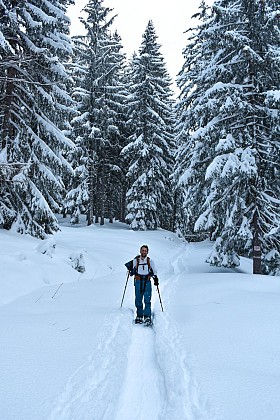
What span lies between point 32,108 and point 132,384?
11950 millimetres

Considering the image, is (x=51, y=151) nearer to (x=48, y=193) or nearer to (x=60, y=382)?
(x=48, y=193)

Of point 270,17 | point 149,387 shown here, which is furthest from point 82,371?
point 270,17

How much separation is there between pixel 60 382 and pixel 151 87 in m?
27.2

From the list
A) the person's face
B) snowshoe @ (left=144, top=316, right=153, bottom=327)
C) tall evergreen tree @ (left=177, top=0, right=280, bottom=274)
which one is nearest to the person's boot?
snowshoe @ (left=144, top=316, right=153, bottom=327)

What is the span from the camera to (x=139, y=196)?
91.5 feet

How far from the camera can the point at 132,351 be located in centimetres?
522

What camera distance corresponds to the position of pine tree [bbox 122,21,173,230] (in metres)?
27.4

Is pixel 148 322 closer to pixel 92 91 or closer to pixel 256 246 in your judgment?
pixel 256 246

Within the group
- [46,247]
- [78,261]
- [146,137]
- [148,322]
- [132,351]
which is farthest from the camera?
[146,137]

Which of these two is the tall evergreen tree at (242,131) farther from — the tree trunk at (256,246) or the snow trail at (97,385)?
the snow trail at (97,385)

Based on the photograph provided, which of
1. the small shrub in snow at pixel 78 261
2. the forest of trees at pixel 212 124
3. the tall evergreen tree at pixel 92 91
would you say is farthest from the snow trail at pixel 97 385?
the tall evergreen tree at pixel 92 91

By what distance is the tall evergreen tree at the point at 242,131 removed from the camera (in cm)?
1162

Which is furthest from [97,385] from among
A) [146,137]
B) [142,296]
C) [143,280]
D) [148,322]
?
[146,137]

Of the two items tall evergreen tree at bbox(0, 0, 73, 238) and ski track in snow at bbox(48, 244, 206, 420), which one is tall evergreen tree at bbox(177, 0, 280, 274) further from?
ski track in snow at bbox(48, 244, 206, 420)
